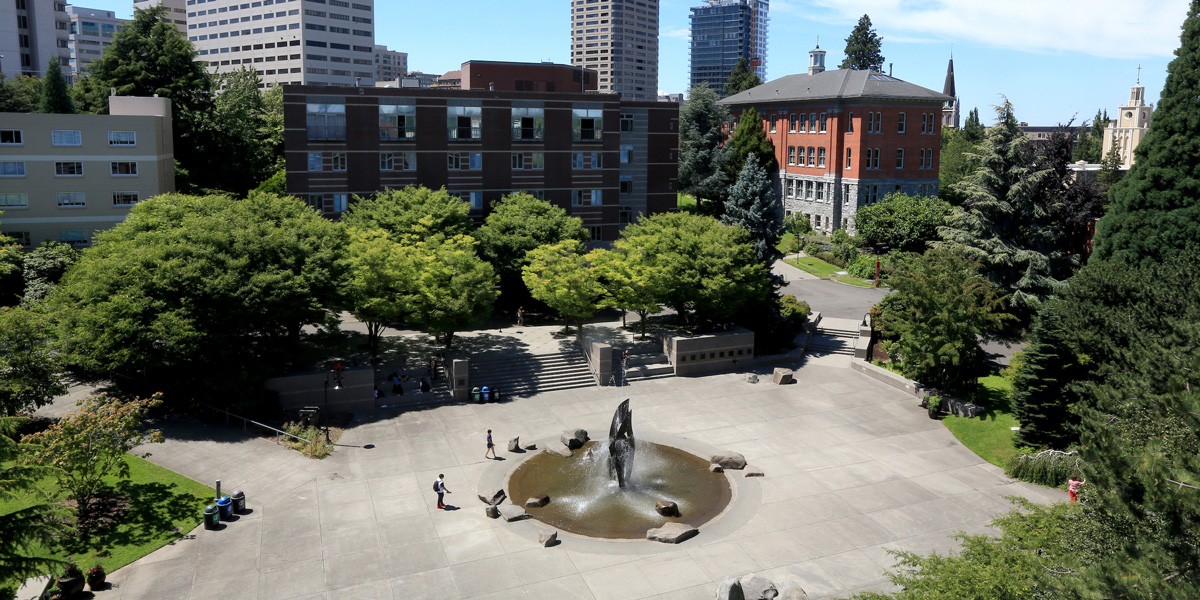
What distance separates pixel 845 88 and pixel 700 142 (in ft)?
50.5

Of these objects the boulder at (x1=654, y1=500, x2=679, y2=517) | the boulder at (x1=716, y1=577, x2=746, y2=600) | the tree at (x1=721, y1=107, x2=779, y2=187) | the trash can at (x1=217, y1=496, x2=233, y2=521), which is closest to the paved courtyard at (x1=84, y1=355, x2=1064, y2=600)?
the trash can at (x1=217, y1=496, x2=233, y2=521)

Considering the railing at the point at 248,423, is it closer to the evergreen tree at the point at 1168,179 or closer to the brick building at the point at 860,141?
the evergreen tree at the point at 1168,179

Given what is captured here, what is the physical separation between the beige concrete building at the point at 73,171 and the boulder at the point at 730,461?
43.0 meters

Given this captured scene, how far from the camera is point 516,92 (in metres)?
58.4

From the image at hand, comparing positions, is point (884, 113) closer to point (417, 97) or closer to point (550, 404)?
point (417, 97)

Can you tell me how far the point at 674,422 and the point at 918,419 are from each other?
468 inches

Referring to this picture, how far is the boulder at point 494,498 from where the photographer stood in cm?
2901

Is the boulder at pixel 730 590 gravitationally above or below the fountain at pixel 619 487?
above

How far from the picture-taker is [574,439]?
35.2 meters

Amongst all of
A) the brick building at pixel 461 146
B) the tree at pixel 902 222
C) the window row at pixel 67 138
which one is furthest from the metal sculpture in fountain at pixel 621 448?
the tree at pixel 902 222

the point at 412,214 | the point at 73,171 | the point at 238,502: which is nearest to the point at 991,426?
the point at 238,502

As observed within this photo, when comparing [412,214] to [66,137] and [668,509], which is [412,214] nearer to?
[66,137]

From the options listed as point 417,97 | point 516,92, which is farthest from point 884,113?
point 417,97

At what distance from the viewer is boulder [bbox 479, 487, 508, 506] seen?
95.2ft
